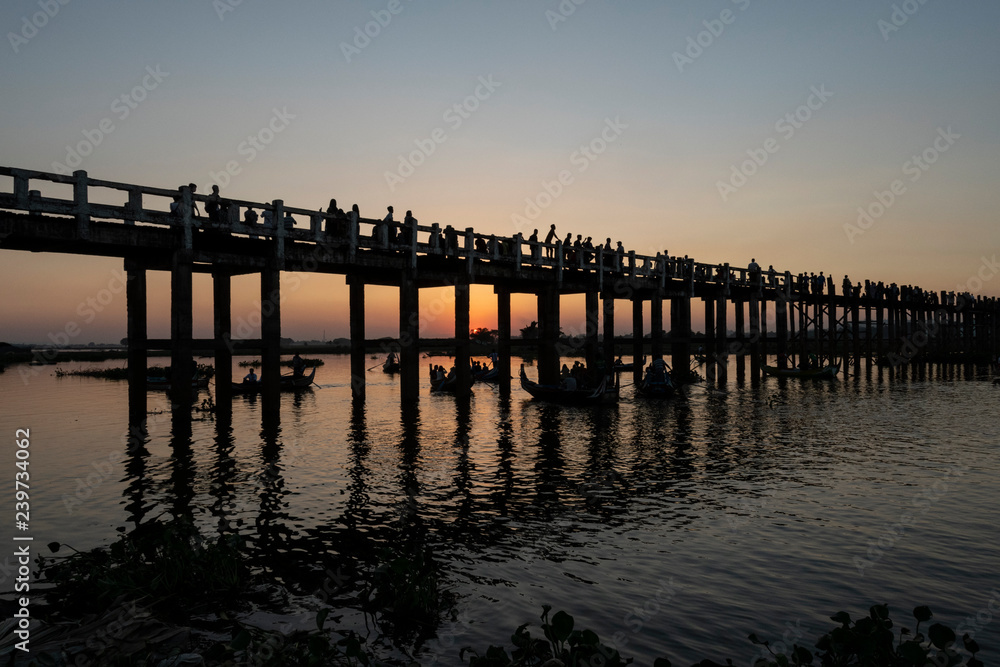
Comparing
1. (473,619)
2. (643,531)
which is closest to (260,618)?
(473,619)

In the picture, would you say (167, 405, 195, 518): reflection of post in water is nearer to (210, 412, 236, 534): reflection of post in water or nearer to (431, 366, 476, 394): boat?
(210, 412, 236, 534): reflection of post in water

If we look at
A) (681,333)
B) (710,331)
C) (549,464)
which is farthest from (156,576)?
(710,331)

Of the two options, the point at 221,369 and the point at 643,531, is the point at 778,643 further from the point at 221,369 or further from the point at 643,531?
the point at 221,369

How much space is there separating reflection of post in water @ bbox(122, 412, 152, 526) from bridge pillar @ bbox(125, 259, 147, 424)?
388mm

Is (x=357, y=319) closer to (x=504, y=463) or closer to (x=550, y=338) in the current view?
(x=550, y=338)

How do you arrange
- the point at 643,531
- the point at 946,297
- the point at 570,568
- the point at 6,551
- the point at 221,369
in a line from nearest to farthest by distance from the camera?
the point at 570,568, the point at 6,551, the point at 643,531, the point at 221,369, the point at 946,297

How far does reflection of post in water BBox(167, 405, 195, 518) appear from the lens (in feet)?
44.1

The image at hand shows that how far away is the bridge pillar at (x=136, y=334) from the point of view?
2220 centimetres

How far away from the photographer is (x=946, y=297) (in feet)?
251

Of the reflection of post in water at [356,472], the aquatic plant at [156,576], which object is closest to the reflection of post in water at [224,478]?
the aquatic plant at [156,576]

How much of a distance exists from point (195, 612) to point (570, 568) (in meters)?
4.72

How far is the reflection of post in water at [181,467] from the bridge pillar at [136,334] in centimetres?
140

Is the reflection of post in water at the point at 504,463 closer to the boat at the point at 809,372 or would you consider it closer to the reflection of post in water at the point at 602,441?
the reflection of post in water at the point at 602,441

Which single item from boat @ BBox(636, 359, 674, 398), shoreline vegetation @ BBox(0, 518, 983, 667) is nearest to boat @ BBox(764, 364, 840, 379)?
boat @ BBox(636, 359, 674, 398)
